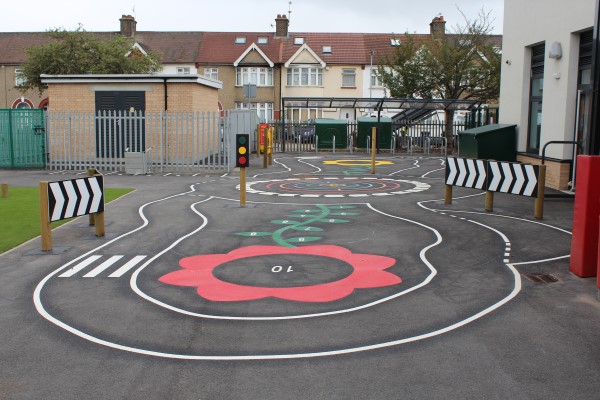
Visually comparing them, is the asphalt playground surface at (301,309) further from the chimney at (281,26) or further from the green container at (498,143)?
the chimney at (281,26)

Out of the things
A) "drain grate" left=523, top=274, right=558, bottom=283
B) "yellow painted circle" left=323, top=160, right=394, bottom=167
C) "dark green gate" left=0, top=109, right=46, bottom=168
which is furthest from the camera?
"yellow painted circle" left=323, top=160, right=394, bottom=167

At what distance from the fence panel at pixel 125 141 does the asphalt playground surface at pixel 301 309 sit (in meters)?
10.8

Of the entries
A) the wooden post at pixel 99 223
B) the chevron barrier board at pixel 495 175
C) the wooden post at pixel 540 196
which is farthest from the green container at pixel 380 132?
the wooden post at pixel 99 223

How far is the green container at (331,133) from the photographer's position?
39.1 metres

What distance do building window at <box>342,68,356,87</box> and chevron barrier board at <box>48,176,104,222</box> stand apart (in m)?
46.0

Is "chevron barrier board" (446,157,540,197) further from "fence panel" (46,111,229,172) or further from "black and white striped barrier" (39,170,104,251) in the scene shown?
"fence panel" (46,111,229,172)

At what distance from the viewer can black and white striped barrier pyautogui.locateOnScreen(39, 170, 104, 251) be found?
10.6 metres

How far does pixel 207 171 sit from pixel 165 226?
11.7m

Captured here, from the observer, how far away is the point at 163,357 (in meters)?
6.12

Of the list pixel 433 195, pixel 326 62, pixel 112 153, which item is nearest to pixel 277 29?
pixel 326 62

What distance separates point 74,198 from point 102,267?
221 cm

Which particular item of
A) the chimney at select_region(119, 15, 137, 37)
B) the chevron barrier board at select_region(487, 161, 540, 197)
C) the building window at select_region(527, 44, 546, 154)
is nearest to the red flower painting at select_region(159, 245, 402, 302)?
the chevron barrier board at select_region(487, 161, 540, 197)

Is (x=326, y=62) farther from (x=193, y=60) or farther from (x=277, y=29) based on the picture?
(x=193, y=60)

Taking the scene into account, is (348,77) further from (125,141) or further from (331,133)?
(125,141)
